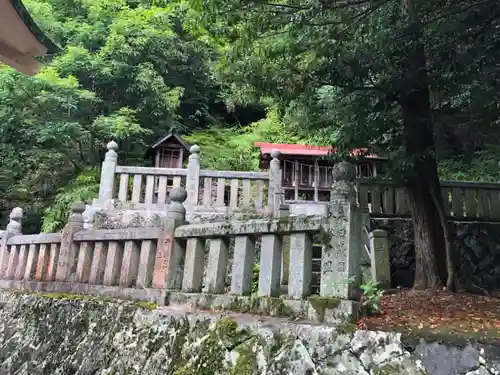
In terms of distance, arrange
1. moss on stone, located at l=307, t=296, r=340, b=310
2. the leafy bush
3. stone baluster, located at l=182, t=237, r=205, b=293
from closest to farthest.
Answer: moss on stone, located at l=307, t=296, r=340, b=310 < stone baluster, located at l=182, t=237, r=205, b=293 < the leafy bush

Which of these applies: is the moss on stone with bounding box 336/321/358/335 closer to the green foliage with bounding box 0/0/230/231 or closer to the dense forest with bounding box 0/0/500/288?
the dense forest with bounding box 0/0/500/288

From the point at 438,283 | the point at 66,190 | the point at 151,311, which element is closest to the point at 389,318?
the point at 151,311

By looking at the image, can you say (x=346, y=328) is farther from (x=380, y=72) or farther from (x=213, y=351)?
(x=380, y=72)

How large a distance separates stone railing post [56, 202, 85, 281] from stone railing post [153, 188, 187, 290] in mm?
1907

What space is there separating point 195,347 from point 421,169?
4189mm

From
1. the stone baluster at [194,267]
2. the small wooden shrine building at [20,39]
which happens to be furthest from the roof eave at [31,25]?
the stone baluster at [194,267]

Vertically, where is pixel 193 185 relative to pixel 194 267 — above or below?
above

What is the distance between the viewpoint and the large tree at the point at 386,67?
5004 millimetres

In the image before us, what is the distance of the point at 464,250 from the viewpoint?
24.7 ft

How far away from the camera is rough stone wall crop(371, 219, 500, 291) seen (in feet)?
24.0

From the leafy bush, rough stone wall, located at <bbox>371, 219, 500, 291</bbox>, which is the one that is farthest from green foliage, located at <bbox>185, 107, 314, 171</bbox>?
rough stone wall, located at <bbox>371, 219, 500, 291</bbox>

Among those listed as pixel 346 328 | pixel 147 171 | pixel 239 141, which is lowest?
pixel 346 328

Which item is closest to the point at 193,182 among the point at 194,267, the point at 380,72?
the point at 380,72

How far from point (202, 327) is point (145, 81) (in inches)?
527
